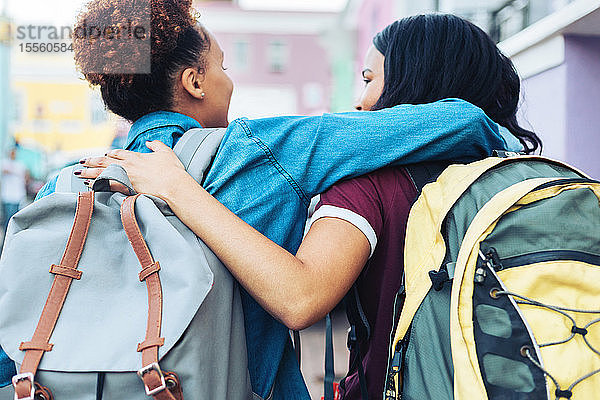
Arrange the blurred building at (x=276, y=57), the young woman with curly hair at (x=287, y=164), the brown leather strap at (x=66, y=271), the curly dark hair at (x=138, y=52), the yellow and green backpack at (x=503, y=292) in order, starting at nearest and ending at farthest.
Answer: the yellow and green backpack at (x=503, y=292), the brown leather strap at (x=66, y=271), the young woman with curly hair at (x=287, y=164), the curly dark hair at (x=138, y=52), the blurred building at (x=276, y=57)

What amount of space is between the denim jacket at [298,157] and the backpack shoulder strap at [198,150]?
29 mm

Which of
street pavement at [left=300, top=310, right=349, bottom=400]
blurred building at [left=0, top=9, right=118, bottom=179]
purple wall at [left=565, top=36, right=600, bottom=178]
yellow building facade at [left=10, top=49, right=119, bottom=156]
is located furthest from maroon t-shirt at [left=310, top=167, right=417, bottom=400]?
yellow building facade at [left=10, top=49, right=119, bottom=156]

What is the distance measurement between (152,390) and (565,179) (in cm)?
88

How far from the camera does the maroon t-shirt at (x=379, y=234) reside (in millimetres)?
1267

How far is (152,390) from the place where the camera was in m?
1.10

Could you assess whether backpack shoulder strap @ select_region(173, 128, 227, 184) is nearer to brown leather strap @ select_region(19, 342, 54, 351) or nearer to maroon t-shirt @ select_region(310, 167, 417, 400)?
maroon t-shirt @ select_region(310, 167, 417, 400)

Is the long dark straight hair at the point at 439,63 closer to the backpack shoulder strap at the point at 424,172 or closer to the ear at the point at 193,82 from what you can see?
the backpack shoulder strap at the point at 424,172

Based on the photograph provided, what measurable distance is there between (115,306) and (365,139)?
0.63 metres

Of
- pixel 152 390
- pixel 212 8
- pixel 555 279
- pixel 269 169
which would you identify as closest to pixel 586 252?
pixel 555 279

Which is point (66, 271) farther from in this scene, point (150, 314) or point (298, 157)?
point (298, 157)

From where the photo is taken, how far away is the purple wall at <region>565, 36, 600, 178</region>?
8.28 feet

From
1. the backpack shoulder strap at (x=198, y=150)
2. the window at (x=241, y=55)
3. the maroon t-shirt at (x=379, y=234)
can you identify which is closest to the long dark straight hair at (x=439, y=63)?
the maroon t-shirt at (x=379, y=234)

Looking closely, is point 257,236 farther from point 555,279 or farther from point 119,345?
point 555,279

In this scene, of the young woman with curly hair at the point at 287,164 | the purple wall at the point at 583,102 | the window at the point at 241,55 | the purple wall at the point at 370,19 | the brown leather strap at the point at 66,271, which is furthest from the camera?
the window at the point at 241,55
